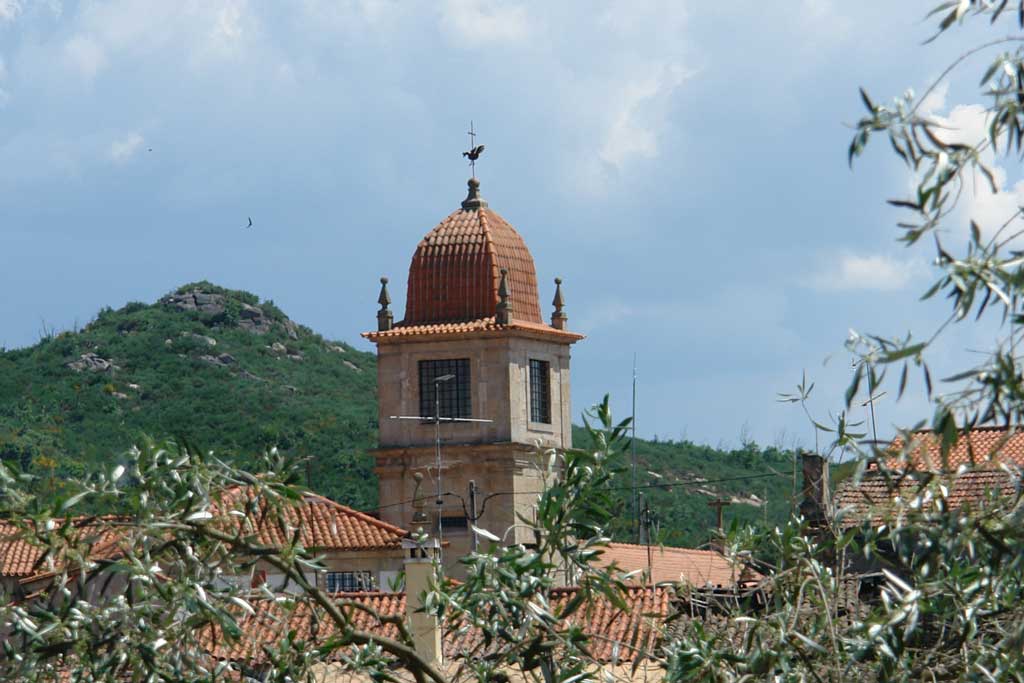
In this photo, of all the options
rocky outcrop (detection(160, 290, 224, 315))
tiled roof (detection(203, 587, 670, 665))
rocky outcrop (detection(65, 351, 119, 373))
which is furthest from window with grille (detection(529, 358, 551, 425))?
rocky outcrop (detection(160, 290, 224, 315))

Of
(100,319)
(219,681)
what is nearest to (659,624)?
(219,681)

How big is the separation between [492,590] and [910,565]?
243cm

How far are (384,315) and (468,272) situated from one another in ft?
6.76

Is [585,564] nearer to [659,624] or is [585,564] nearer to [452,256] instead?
[659,624]

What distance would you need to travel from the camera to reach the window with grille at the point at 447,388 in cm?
4028

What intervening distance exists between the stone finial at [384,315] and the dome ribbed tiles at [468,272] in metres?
0.45

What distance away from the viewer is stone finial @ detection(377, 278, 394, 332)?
41.0 m

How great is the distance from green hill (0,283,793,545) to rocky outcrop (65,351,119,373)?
34 mm

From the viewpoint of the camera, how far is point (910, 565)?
5.77 meters

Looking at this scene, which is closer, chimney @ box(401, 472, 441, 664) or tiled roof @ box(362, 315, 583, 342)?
chimney @ box(401, 472, 441, 664)

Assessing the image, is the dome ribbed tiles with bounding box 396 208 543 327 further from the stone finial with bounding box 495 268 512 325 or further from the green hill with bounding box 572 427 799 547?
the green hill with bounding box 572 427 799 547

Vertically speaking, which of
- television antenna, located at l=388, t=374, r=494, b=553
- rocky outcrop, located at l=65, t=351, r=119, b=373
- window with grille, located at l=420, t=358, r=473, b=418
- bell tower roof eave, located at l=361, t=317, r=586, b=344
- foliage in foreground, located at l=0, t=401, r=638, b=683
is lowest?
foliage in foreground, located at l=0, t=401, r=638, b=683

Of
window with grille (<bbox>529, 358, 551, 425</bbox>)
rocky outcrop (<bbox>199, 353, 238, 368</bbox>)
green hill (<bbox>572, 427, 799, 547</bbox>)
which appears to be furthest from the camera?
rocky outcrop (<bbox>199, 353, 238, 368</bbox>)

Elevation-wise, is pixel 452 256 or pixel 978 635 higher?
pixel 452 256
